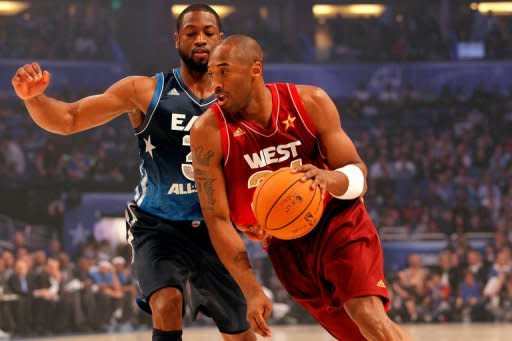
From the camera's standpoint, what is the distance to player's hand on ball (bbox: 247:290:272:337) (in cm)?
369

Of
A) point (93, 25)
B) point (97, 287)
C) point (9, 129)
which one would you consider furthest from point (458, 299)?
point (93, 25)

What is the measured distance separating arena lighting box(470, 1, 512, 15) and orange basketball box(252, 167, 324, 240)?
15.8 meters

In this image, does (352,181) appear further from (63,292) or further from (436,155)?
(436,155)

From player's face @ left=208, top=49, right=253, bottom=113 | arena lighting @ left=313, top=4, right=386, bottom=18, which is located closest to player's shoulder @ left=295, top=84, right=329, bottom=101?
player's face @ left=208, top=49, right=253, bottom=113

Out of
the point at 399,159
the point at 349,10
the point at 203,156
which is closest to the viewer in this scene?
the point at 203,156

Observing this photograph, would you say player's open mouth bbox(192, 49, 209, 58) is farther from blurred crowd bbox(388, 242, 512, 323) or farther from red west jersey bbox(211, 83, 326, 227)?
blurred crowd bbox(388, 242, 512, 323)

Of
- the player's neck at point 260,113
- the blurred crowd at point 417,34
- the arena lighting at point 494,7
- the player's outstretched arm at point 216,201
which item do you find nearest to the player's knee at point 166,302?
the player's outstretched arm at point 216,201

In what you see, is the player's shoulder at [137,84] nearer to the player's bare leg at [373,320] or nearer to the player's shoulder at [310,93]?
the player's shoulder at [310,93]

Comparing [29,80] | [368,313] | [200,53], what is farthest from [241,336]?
[29,80]

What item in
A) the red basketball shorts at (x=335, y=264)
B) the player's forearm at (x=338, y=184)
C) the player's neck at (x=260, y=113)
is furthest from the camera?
the player's neck at (x=260, y=113)

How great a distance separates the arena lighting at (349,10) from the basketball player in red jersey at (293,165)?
1429 cm

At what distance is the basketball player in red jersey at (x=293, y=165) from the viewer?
13.1 ft

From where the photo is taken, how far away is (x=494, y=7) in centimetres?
1862

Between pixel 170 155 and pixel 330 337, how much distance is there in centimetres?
609
